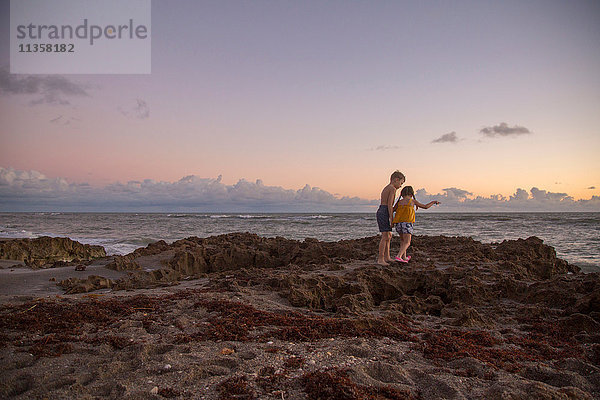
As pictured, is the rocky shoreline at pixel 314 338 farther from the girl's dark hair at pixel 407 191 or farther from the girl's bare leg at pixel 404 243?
the girl's dark hair at pixel 407 191

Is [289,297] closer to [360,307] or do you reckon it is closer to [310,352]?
[360,307]

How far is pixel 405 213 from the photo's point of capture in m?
7.22

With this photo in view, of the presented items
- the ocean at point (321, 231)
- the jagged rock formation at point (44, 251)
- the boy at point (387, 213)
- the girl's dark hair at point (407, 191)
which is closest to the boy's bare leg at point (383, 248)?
the boy at point (387, 213)

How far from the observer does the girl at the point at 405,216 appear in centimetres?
720

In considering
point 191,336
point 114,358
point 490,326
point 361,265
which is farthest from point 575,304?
point 114,358

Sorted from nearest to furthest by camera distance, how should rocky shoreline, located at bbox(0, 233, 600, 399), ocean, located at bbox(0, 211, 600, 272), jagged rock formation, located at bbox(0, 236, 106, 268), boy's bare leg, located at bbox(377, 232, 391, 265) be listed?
rocky shoreline, located at bbox(0, 233, 600, 399)
boy's bare leg, located at bbox(377, 232, 391, 265)
jagged rock formation, located at bbox(0, 236, 106, 268)
ocean, located at bbox(0, 211, 600, 272)

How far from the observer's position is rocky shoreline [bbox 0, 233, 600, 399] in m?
2.46

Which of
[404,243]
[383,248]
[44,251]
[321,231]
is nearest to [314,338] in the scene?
[383,248]

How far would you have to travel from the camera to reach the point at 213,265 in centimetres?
914

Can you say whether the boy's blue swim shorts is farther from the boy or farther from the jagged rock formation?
the jagged rock formation

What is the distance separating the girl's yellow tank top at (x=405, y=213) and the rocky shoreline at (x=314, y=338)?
45.4 inches

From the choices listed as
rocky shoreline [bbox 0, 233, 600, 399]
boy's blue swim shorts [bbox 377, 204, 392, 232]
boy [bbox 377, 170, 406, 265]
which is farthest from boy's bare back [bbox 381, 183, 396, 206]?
rocky shoreline [bbox 0, 233, 600, 399]

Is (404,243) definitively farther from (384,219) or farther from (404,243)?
(384,219)

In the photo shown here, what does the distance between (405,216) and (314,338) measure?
4.50 metres
